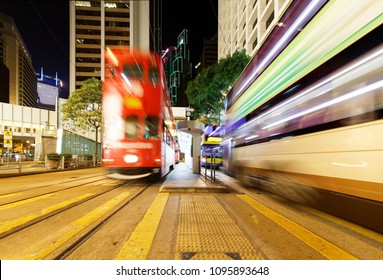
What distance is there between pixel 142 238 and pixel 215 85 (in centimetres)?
2177

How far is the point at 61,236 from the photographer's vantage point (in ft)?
11.5

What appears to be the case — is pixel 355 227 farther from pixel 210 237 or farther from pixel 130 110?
pixel 130 110

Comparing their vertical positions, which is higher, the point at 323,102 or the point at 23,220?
the point at 323,102

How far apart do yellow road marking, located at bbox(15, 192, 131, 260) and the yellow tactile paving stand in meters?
1.61


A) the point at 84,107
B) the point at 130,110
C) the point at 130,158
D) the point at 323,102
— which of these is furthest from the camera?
the point at 84,107

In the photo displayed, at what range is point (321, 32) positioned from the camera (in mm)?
4055

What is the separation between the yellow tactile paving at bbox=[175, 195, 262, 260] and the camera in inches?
116

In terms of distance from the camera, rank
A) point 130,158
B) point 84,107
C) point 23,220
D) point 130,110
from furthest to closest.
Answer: point 84,107 → point 130,158 → point 130,110 → point 23,220

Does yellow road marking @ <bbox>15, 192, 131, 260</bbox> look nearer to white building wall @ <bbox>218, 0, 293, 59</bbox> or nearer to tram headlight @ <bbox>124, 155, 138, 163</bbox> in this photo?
tram headlight @ <bbox>124, 155, 138, 163</bbox>

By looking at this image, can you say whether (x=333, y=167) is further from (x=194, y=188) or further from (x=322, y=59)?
(x=194, y=188)

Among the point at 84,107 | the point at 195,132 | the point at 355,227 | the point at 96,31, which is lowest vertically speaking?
the point at 355,227

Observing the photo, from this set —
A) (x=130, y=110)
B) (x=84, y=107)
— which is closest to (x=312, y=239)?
(x=130, y=110)

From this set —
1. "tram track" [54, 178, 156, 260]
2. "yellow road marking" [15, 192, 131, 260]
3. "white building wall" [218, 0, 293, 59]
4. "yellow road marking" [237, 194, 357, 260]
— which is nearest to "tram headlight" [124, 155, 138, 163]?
"tram track" [54, 178, 156, 260]
